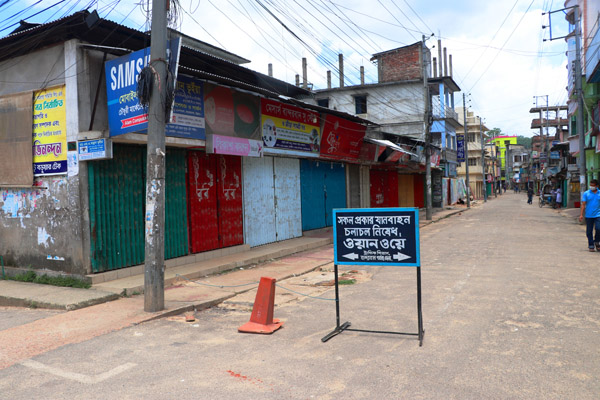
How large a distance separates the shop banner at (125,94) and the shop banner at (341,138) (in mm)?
9520

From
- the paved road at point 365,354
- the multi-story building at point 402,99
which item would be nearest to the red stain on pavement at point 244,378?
the paved road at point 365,354

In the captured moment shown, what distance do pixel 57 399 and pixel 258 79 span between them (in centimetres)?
1215

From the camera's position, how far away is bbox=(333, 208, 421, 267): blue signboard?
17.6ft

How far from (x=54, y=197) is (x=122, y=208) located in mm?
1307

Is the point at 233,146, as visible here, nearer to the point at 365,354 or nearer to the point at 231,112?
the point at 231,112

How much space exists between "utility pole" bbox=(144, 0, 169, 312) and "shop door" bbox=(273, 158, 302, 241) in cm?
795

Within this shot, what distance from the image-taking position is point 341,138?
59.5 ft

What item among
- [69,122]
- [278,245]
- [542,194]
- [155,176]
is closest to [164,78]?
[155,176]

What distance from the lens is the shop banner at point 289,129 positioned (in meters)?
13.6

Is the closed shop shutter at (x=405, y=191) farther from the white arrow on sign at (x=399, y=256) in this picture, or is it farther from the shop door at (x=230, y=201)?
the white arrow on sign at (x=399, y=256)

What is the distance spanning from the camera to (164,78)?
22.4 ft

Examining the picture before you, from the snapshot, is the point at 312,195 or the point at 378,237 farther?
the point at 312,195

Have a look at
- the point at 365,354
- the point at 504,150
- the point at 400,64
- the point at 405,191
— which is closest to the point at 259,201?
the point at 365,354

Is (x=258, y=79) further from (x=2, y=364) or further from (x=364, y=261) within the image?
(x=2, y=364)
